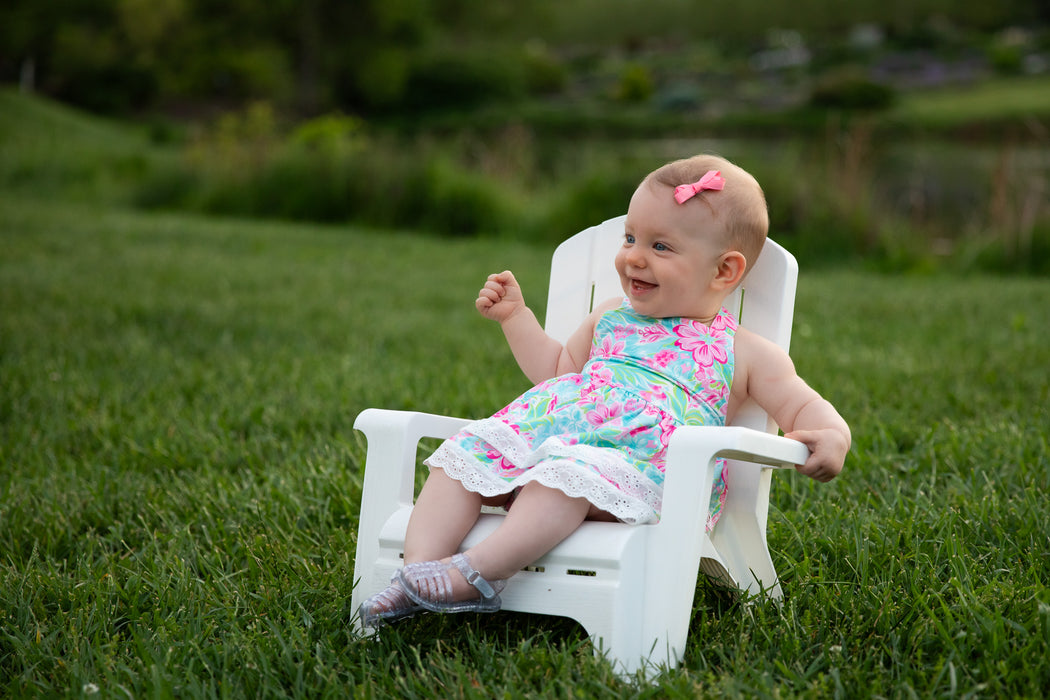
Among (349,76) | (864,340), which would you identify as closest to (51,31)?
(349,76)

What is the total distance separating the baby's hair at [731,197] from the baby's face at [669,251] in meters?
0.02

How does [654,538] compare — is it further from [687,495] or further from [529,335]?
[529,335]

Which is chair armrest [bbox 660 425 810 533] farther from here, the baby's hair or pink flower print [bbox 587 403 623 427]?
the baby's hair

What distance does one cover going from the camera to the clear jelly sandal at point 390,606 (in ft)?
5.60

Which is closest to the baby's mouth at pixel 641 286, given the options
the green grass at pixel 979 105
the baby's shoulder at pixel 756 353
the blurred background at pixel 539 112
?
the baby's shoulder at pixel 756 353

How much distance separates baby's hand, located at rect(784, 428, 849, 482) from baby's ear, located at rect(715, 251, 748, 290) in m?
0.37

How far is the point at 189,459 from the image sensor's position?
9.43 ft

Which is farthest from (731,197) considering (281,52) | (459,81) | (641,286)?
(459,81)

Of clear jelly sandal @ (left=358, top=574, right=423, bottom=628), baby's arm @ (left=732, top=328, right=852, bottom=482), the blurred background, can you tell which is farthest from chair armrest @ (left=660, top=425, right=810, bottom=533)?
the blurred background

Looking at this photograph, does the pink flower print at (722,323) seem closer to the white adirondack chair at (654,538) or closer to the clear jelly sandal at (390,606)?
the white adirondack chair at (654,538)

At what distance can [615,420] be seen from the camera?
189cm

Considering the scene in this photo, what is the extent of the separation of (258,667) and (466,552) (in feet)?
1.36

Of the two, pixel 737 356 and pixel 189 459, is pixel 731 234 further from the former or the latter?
pixel 189 459

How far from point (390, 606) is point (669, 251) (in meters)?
0.89
